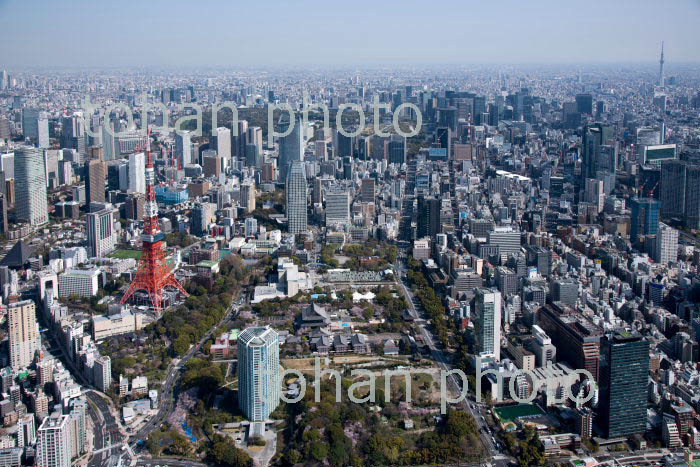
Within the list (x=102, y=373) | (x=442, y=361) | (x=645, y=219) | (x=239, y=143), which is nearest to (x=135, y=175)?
(x=239, y=143)

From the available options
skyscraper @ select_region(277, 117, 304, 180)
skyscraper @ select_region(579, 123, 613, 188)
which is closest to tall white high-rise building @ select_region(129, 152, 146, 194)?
skyscraper @ select_region(277, 117, 304, 180)

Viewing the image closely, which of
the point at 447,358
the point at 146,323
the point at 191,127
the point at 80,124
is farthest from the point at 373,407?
the point at 191,127

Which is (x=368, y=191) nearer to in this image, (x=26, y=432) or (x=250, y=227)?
(x=250, y=227)

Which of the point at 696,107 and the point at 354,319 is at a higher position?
the point at 696,107

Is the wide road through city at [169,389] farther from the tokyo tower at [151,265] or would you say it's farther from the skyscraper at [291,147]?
the skyscraper at [291,147]

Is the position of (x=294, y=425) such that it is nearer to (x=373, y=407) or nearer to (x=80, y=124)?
(x=373, y=407)
